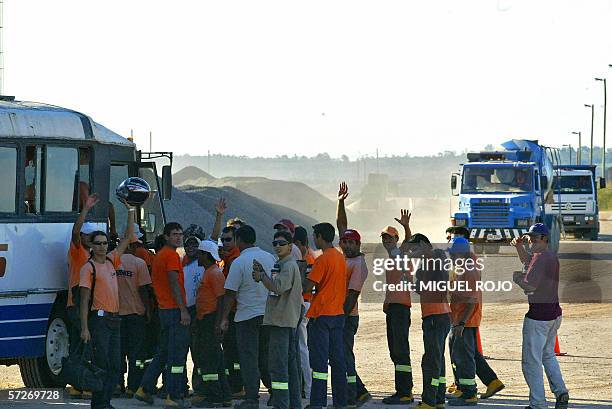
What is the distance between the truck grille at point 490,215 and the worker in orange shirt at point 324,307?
80.6 feet

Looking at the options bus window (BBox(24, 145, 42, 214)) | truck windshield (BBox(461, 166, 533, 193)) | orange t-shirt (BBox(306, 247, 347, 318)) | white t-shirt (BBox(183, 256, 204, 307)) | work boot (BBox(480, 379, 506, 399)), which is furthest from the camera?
truck windshield (BBox(461, 166, 533, 193))

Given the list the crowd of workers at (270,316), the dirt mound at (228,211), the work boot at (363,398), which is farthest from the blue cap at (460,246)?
the dirt mound at (228,211)

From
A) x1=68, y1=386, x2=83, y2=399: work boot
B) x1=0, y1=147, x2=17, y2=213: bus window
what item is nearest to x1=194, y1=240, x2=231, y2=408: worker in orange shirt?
x1=68, y1=386, x2=83, y2=399: work boot

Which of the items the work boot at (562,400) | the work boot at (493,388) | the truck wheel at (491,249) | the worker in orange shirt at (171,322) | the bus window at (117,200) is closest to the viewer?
the work boot at (562,400)

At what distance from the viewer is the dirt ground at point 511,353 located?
14.5m

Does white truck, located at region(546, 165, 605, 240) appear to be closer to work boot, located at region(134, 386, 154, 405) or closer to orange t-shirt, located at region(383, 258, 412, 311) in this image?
orange t-shirt, located at region(383, 258, 412, 311)

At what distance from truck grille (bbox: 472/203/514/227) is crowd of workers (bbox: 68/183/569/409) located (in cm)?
2251

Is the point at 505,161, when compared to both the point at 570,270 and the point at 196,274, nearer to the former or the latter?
the point at 570,270

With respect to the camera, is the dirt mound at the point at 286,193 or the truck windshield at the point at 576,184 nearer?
the truck windshield at the point at 576,184

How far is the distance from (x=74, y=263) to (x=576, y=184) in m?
42.7

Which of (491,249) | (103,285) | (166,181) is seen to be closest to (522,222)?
(491,249)

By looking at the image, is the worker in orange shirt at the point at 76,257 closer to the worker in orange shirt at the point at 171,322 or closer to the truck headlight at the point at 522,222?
the worker in orange shirt at the point at 171,322

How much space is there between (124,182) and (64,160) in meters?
1.07

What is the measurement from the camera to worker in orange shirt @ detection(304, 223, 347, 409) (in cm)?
1271
